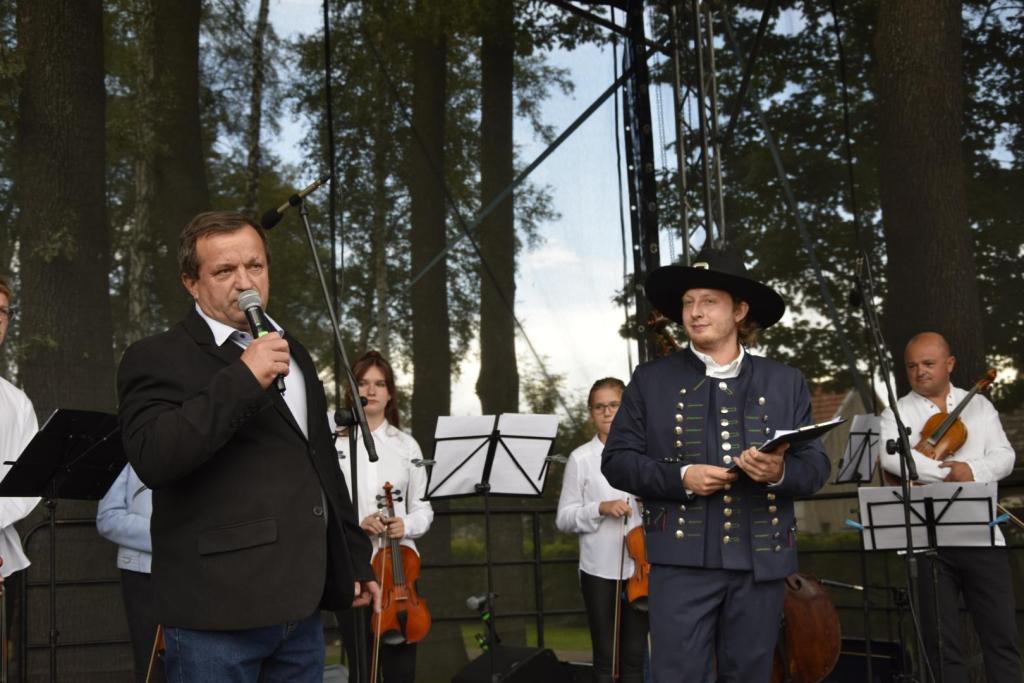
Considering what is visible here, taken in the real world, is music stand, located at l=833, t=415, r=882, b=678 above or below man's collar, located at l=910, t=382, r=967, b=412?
below

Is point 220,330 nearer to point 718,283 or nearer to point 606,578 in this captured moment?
point 718,283

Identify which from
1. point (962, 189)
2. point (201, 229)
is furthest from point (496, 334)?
point (201, 229)

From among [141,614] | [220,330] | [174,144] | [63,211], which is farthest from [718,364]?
[174,144]

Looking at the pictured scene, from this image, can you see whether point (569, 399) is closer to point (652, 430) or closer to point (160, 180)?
point (160, 180)

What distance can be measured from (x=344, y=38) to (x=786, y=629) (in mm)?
6127

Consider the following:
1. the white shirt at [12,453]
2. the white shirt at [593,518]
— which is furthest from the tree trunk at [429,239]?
the white shirt at [12,453]

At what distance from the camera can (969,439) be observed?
223 inches

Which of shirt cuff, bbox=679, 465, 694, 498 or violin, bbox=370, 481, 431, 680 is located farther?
violin, bbox=370, 481, 431, 680

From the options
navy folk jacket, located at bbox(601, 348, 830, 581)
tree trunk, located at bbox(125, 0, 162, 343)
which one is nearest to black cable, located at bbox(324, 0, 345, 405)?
tree trunk, located at bbox(125, 0, 162, 343)

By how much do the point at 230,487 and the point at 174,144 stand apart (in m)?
6.53

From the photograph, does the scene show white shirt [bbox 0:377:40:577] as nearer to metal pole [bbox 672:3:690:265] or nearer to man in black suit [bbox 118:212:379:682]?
man in black suit [bbox 118:212:379:682]

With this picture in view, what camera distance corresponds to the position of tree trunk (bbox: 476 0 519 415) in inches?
361

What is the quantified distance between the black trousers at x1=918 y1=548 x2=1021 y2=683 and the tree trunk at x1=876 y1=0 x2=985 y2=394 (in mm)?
1944

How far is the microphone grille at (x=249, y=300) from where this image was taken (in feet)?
8.36
